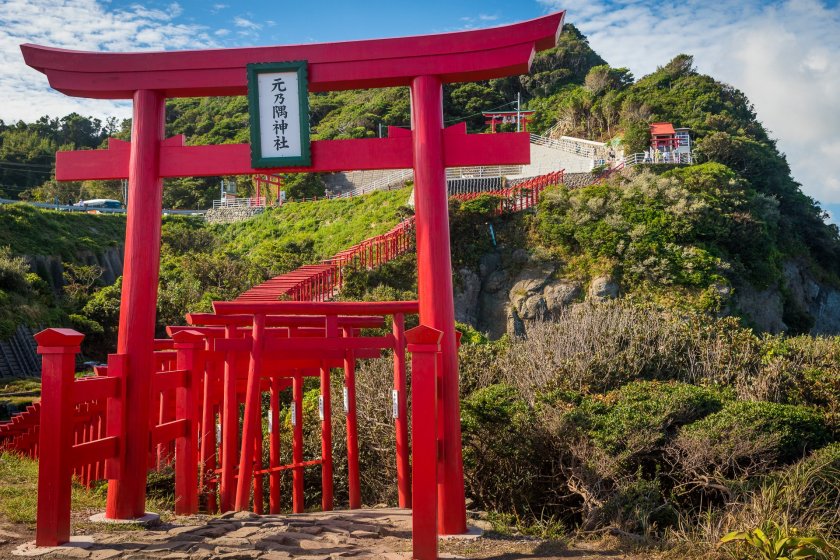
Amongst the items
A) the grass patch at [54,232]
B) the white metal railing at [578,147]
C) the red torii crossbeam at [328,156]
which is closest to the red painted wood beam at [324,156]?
the red torii crossbeam at [328,156]

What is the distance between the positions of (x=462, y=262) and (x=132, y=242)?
18.1 meters

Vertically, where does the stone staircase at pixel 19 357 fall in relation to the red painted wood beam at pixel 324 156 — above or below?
below

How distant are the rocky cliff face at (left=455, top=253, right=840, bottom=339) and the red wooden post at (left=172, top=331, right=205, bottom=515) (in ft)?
51.2

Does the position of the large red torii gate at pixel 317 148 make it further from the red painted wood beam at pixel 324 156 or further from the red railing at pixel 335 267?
the red railing at pixel 335 267

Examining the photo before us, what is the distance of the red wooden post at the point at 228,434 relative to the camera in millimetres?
7496

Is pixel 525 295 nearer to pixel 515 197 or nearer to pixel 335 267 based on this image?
pixel 515 197

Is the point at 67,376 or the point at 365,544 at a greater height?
the point at 67,376

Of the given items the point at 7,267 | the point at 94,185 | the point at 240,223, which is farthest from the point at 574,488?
the point at 94,185

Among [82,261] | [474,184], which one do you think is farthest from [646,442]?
[82,261]

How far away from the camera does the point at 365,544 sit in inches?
217

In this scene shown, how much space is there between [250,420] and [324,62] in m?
3.40

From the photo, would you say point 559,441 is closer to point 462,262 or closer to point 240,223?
point 462,262

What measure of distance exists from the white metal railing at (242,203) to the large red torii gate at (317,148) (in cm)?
3100

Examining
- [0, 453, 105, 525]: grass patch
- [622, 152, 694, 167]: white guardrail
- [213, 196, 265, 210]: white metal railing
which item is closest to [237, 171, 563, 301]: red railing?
[0, 453, 105, 525]: grass patch
